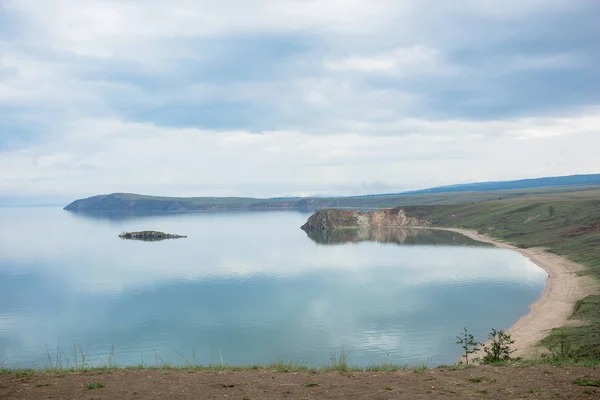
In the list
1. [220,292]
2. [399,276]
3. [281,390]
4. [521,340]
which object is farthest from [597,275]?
[281,390]

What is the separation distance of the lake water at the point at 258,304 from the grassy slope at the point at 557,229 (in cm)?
745

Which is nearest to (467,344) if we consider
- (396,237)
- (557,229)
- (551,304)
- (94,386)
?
(94,386)

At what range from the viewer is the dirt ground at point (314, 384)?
14.4 metres

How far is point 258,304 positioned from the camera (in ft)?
197

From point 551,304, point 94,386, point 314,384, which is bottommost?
point 551,304

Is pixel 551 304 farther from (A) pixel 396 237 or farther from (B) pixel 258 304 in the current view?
(A) pixel 396 237

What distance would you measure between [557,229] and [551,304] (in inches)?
2856

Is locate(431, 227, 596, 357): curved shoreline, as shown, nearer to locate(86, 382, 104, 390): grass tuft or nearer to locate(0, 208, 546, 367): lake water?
locate(0, 208, 546, 367): lake water

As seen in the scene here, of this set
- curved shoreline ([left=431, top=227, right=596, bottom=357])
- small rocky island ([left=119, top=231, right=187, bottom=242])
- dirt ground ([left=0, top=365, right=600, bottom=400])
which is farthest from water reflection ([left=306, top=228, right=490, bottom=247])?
dirt ground ([left=0, top=365, right=600, bottom=400])

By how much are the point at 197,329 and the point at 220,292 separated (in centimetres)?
2056

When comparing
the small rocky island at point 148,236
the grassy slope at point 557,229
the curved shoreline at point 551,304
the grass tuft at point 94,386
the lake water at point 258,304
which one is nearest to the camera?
the grass tuft at point 94,386

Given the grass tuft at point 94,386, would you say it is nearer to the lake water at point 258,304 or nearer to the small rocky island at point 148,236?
the lake water at point 258,304

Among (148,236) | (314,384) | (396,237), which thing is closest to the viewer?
(314,384)

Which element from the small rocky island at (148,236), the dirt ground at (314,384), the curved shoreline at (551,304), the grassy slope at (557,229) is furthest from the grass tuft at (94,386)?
the small rocky island at (148,236)
